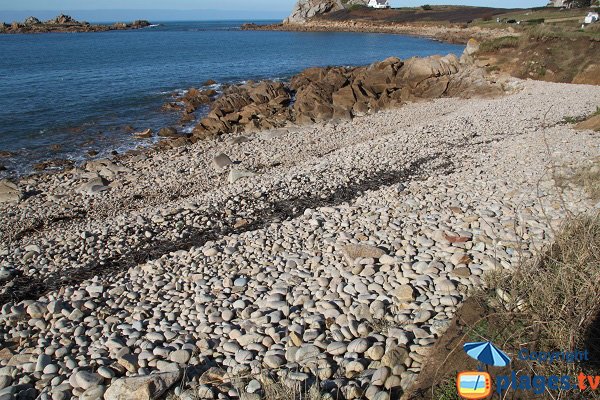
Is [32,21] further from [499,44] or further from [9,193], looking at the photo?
[9,193]

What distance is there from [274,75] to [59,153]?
22421 millimetres

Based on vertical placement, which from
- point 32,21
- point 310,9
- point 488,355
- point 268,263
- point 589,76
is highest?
point 310,9

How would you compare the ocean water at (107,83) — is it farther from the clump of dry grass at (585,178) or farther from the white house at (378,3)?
the white house at (378,3)

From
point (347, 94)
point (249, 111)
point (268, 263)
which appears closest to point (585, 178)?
point (268, 263)

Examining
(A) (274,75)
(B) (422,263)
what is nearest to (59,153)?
(B) (422,263)

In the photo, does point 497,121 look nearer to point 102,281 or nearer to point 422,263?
point 422,263

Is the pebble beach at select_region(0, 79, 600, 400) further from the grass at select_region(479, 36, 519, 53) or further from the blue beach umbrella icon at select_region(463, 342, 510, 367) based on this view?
the grass at select_region(479, 36, 519, 53)

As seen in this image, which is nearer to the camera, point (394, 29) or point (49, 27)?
point (394, 29)

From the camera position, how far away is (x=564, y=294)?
4.25 m

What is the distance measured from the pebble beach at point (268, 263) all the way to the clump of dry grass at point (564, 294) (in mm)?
649

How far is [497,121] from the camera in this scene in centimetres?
1574

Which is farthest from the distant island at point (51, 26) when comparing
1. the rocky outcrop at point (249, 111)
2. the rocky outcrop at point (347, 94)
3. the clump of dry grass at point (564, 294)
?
the clump of dry grass at point (564, 294)

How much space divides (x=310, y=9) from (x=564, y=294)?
117151 mm

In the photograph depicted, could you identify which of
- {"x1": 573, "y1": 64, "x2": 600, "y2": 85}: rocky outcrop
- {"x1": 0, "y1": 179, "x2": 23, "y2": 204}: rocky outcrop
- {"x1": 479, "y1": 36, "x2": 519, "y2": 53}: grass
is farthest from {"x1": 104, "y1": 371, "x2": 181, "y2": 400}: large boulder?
{"x1": 479, "y1": 36, "x2": 519, "y2": 53}: grass
